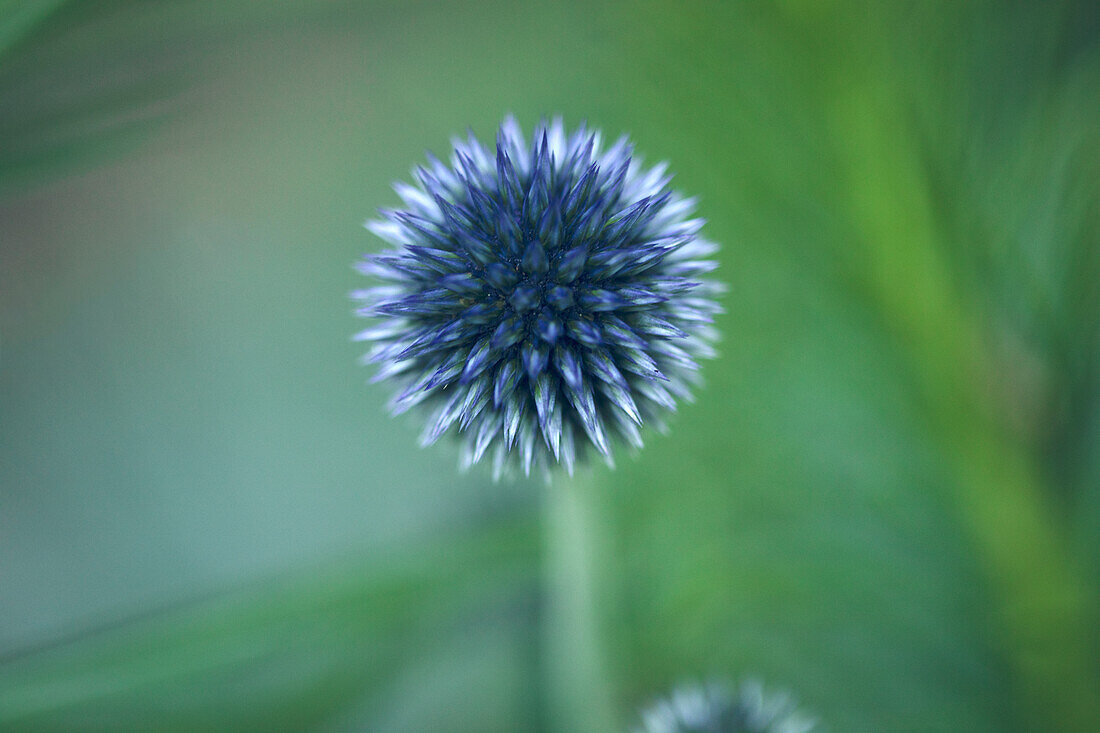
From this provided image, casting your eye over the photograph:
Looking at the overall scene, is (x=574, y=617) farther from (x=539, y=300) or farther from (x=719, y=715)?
(x=539, y=300)

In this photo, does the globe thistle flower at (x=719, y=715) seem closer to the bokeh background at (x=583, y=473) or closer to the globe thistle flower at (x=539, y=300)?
the bokeh background at (x=583, y=473)

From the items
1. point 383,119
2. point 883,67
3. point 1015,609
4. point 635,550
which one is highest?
point 383,119

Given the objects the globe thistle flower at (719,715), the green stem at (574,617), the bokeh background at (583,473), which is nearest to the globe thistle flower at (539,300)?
the green stem at (574,617)

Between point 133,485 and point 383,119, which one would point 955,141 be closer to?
point 383,119

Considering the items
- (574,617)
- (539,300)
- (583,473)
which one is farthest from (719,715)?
(539,300)

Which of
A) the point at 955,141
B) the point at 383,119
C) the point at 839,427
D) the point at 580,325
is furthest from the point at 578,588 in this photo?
the point at 383,119
